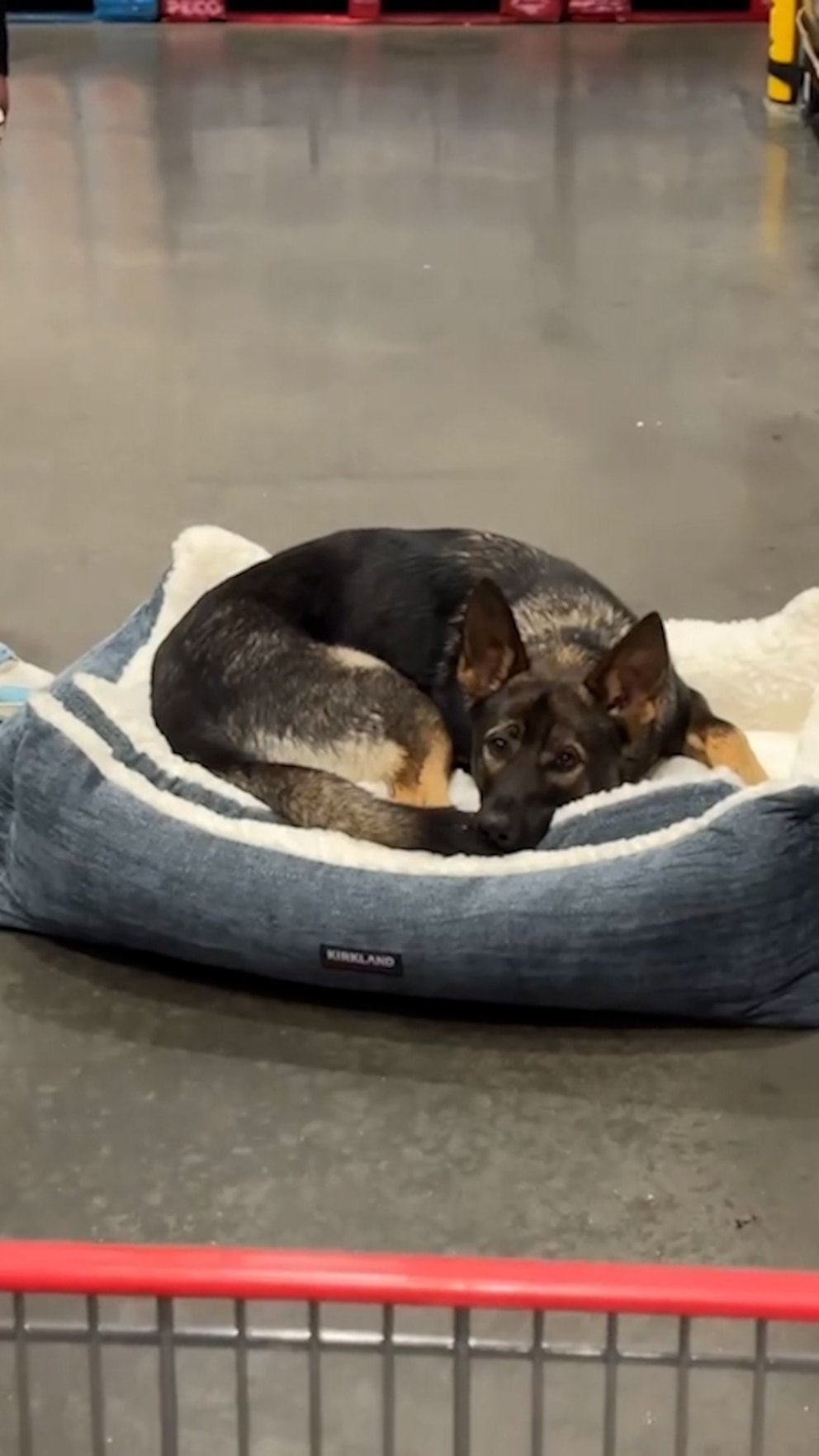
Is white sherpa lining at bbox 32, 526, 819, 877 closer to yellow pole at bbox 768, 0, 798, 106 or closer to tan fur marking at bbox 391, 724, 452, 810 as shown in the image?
tan fur marking at bbox 391, 724, 452, 810

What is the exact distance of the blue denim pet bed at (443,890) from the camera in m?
2.41

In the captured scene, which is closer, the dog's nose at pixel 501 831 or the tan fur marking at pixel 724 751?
the dog's nose at pixel 501 831

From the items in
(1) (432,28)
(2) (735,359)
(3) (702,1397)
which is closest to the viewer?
(3) (702,1397)

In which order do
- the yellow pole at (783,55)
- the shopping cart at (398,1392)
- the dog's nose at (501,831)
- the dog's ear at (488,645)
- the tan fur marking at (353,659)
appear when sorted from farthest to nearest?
the yellow pole at (783,55) → the tan fur marking at (353,659) → the dog's ear at (488,645) → the dog's nose at (501,831) → the shopping cart at (398,1392)

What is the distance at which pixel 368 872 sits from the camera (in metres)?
2.48

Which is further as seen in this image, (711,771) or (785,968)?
(711,771)

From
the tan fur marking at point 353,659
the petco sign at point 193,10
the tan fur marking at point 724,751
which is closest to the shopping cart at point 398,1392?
the tan fur marking at point 724,751

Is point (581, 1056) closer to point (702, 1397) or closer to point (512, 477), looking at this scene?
point (702, 1397)

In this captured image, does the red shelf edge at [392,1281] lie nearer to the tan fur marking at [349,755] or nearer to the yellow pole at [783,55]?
the tan fur marking at [349,755]

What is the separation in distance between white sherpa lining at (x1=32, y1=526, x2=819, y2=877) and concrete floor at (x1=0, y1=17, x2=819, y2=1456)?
233mm

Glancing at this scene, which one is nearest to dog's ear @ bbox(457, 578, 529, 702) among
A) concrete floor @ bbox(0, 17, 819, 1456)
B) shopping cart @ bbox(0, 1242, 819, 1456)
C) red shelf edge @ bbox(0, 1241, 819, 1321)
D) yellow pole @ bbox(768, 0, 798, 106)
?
concrete floor @ bbox(0, 17, 819, 1456)

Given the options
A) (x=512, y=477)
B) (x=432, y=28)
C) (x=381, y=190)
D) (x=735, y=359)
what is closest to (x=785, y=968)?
(x=512, y=477)

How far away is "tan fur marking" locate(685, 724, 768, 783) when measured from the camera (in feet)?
9.41

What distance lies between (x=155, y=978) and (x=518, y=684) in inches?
26.6
